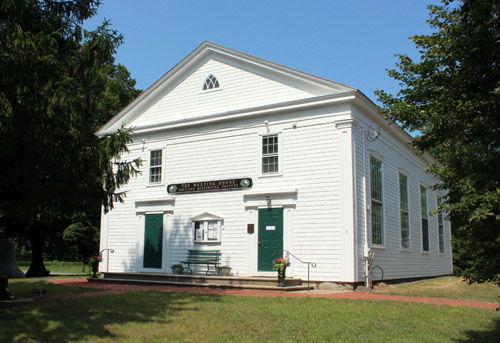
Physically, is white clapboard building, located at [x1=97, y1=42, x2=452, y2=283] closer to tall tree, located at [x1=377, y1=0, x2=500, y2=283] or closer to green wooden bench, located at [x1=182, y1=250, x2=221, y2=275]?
green wooden bench, located at [x1=182, y1=250, x2=221, y2=275]

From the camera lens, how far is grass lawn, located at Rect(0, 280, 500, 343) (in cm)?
800

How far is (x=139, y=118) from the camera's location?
22.0m

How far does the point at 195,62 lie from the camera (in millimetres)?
20516

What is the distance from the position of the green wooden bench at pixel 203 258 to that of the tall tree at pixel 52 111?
19.7 feet

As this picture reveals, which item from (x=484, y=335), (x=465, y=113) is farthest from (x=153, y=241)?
(x=465, y=113)

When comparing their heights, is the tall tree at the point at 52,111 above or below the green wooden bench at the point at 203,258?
above

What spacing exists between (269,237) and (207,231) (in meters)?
2.56

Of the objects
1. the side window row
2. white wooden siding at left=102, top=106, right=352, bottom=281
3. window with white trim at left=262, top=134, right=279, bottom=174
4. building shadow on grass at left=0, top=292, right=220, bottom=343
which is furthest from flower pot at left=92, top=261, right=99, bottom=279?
the side window row

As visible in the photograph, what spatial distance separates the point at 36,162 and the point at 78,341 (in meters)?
4.35

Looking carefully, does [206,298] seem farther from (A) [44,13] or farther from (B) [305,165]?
(A) [44,13]

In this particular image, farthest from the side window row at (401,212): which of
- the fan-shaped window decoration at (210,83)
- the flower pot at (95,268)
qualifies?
the flower pot at (95,268)

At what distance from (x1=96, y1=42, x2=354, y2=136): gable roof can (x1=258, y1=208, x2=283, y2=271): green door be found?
177 inches

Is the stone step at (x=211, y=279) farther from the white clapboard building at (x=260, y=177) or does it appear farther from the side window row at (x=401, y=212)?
the side window row at (x=401, y=212)

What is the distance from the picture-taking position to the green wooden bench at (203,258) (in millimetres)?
18375
